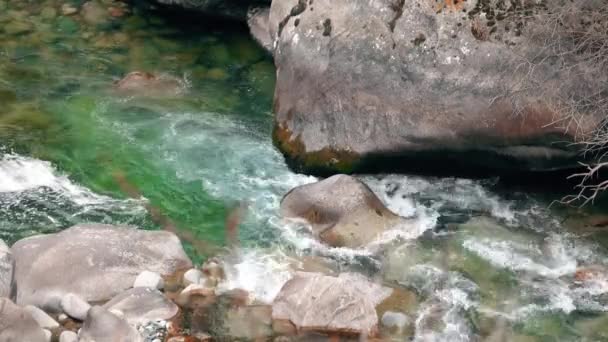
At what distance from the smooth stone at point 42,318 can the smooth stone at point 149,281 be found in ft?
3.38

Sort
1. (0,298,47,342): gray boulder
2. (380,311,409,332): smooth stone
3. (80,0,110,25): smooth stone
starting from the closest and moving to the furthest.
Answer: (0,298,47,342): gray boulder → (380,311,409,332): smooth stone → (80,0,110,25): smooth stone

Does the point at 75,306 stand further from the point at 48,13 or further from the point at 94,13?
the point at 48,13

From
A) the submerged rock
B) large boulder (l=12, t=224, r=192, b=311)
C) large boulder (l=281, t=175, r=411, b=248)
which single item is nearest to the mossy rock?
the submerged rock

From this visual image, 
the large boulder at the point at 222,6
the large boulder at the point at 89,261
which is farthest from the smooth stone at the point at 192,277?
the large boulder at the point at 222,6

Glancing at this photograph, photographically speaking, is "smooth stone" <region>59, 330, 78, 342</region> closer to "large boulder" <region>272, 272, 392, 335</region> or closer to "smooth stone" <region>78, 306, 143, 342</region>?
"smooth stone" <region>78, 306, 143, 342</region>

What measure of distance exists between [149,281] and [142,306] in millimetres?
449

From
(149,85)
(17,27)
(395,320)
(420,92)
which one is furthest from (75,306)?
(17,27)

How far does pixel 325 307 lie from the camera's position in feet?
32.4

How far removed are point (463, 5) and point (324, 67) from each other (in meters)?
2.02

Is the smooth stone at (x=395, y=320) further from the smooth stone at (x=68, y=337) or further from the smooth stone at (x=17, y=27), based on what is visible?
the smooth stone at (x=17, y=27)

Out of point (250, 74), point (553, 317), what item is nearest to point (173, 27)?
point (250, 74)

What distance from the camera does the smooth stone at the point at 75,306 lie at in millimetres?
9828

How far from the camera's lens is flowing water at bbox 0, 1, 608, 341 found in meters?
10.5

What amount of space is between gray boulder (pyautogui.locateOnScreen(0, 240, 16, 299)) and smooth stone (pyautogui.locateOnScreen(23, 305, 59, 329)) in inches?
16.3
